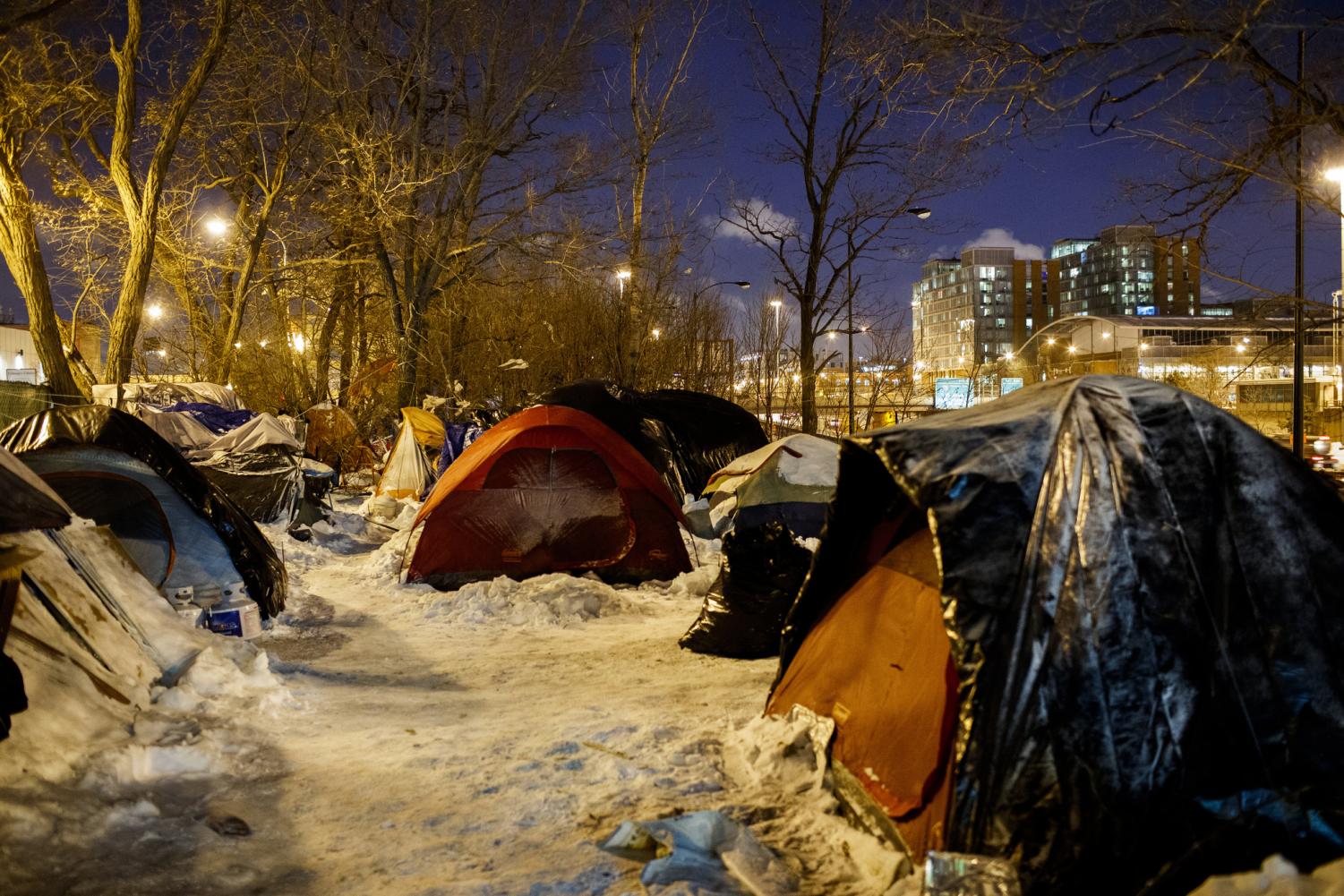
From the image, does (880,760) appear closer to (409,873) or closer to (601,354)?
(409,873)

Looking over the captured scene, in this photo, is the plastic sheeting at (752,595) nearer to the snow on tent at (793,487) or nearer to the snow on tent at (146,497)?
the snow on tent at (793,487)

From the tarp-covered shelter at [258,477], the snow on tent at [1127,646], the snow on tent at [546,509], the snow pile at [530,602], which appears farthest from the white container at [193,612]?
the snow on tent at [1127,646]

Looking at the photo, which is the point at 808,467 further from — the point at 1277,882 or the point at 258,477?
the point at 1277,882

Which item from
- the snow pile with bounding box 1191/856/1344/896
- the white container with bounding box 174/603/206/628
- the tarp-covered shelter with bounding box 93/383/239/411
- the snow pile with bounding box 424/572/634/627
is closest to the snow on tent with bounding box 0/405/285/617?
the white container with bounding box 174/603/206/628

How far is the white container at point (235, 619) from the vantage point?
8.23m

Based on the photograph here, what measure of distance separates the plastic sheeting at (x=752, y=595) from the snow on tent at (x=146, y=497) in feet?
14.3

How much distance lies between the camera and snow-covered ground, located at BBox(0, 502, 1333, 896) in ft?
13.0

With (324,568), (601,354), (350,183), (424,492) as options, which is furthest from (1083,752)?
(601,354)

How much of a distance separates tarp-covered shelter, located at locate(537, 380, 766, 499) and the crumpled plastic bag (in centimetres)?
1234

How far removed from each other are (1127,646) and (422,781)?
11.7 feet

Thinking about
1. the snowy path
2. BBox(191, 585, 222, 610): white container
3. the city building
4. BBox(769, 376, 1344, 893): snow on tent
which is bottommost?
the snowy path

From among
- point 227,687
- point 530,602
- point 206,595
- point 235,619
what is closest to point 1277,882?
point 227,687

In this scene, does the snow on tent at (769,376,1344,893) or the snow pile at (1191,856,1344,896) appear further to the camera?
the snow on tent at (769,376,1344,893)

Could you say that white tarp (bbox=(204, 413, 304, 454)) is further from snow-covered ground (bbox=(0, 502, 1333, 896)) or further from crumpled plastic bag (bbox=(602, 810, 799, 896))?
crumpled plastic bag (bbox=(602, 810, 799, 896))
